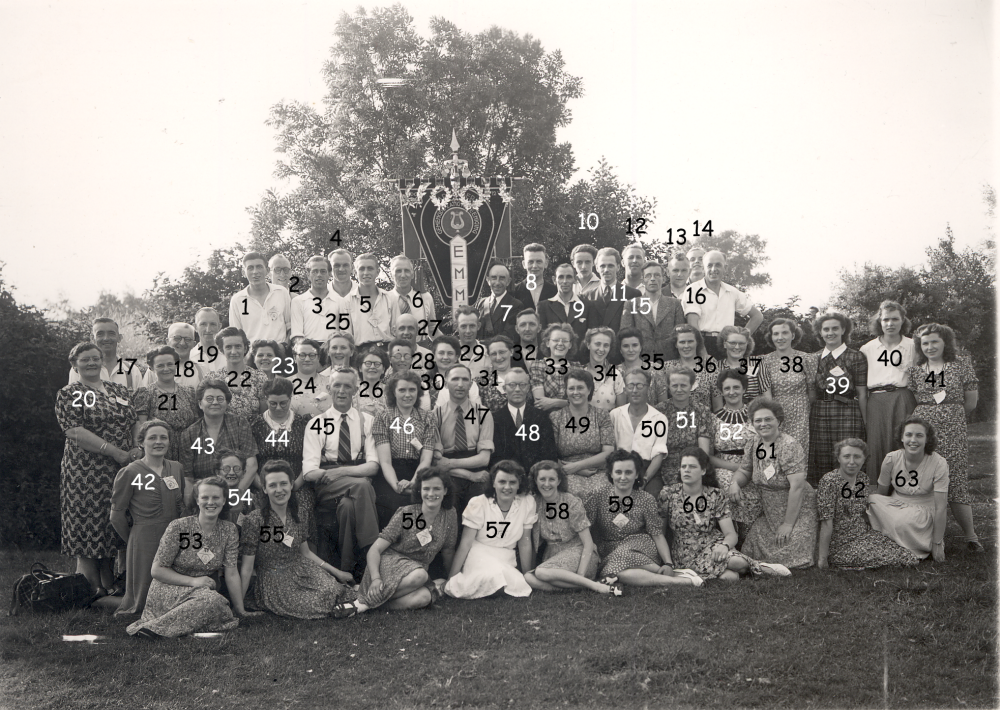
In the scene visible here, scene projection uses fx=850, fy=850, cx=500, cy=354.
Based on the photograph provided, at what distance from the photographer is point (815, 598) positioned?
5562mm

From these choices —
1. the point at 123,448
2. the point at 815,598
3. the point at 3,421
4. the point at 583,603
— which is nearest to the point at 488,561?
the point at 583,603

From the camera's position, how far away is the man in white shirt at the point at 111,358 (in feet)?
20.9

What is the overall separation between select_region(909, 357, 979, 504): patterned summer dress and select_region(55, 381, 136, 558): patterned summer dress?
617 cm

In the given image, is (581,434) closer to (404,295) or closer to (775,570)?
(775,570)

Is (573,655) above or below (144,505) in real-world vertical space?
below

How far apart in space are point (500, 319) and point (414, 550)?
97.8 inches

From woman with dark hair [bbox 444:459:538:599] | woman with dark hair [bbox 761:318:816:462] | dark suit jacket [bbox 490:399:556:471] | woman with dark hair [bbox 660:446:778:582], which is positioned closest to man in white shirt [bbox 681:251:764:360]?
woman with dark hair [bbox 761:318:816:462]

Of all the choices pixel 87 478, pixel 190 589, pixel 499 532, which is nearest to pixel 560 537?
pixel 499 532

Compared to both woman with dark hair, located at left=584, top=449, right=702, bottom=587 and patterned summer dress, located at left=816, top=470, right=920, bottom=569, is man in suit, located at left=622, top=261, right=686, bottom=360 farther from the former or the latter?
patterned summer dress, located at left=816, top=470, right=920, bottom=569

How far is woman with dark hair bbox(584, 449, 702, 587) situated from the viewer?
19.4 feet

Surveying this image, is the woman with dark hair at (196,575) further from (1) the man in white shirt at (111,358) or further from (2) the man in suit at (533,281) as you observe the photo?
(2) the man in suit at (533,281)

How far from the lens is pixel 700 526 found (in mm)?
6094

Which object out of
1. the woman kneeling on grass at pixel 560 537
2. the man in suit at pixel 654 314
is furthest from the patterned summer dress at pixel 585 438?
the man in suit at pixel 654 314

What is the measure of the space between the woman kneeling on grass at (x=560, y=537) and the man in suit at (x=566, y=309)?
1.80 m
